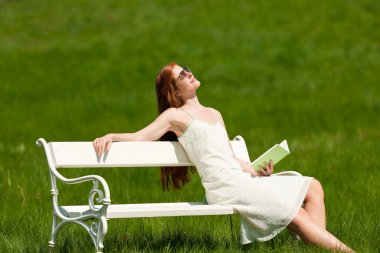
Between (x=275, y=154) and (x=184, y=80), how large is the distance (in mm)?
741

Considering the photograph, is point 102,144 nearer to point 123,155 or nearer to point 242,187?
point 123,155

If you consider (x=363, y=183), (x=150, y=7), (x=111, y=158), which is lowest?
(x=363, y=183)

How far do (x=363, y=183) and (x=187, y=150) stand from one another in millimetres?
2786

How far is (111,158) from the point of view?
5.62 m

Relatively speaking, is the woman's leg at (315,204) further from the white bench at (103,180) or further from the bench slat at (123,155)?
the bench slat at (123,155)

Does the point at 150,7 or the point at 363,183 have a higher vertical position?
the point at 150,7

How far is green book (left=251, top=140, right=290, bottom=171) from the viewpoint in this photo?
5.75 metres

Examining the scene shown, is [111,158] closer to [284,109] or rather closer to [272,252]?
[272,252]

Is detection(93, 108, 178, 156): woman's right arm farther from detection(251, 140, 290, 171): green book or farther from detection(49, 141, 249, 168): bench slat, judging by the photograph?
detection(251, 140, 290, 171): green book

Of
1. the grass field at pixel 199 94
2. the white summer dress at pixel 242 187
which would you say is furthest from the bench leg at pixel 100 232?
the white summer dress at pixel 242 187

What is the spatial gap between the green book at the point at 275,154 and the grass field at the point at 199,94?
454 mm

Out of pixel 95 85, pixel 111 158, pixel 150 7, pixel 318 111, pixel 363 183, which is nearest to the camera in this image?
pixel 111 158

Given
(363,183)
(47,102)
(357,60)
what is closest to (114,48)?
(47,102)

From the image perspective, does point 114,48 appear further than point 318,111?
Yes
